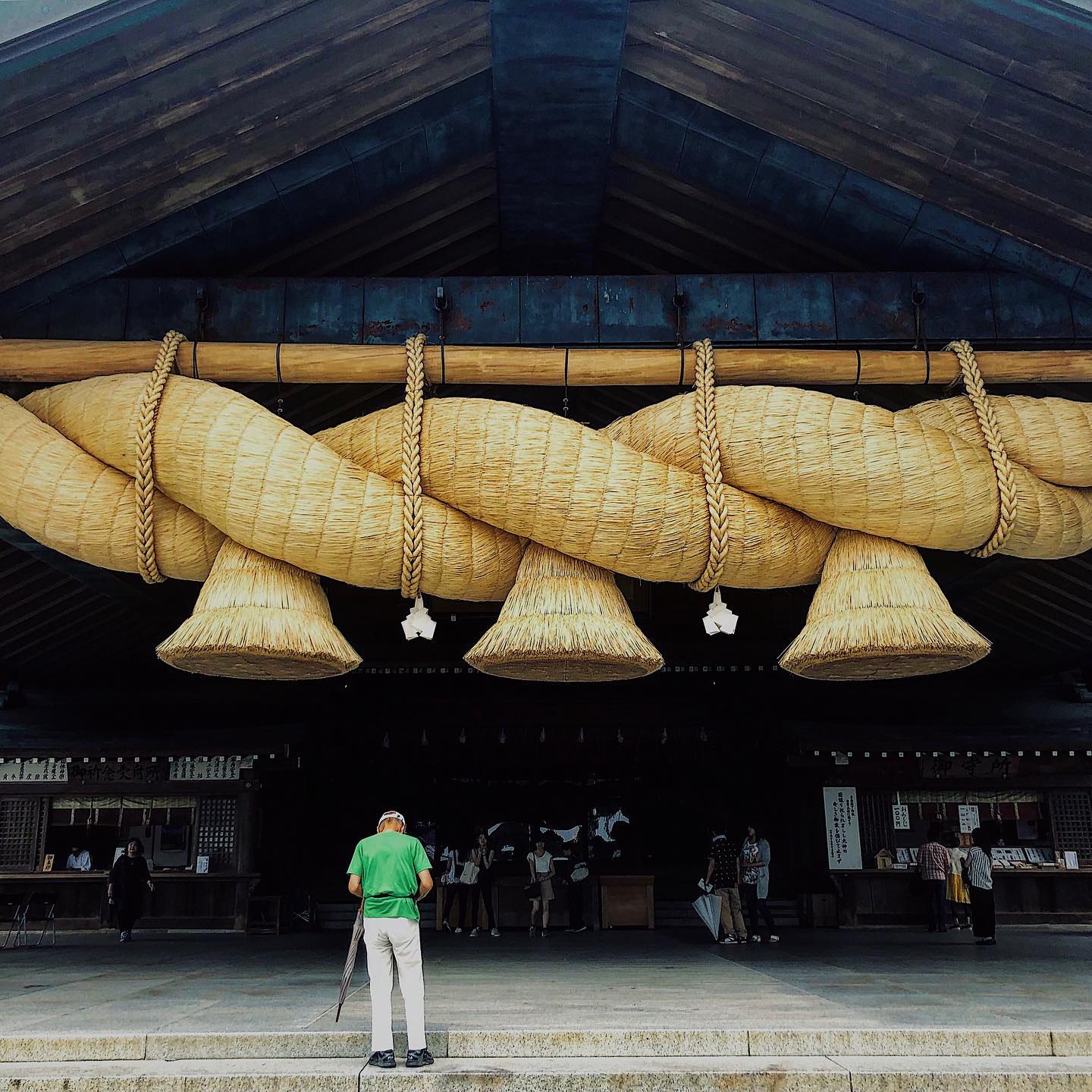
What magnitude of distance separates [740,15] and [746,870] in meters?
7.31

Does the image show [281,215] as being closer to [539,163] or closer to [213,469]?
[539,163]

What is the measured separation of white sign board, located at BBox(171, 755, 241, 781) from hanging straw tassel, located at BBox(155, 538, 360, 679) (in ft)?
23.7

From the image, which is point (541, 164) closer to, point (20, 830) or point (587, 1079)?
point (587, 1079)

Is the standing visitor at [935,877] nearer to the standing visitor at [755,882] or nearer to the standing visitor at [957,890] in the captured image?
the standing visitor at [957,890]

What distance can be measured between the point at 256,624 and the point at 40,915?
873cm

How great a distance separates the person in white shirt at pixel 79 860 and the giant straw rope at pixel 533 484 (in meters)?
8.54

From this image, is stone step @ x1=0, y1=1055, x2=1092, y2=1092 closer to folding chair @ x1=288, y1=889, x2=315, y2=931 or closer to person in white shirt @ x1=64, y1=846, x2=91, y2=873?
folding chair @ x1=288, y1=889, x2=315, y2=931

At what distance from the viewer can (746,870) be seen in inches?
338

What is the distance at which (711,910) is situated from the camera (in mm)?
7859

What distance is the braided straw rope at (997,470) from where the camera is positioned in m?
3.02

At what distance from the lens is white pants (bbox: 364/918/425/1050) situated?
320cm

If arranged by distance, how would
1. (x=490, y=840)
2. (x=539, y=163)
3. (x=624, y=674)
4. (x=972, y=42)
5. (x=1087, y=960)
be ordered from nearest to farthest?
(x=972, y=42)
(x=624, y=674)
(x=539, y=163)
(x=1087, y=960)
(x=490, y=840)

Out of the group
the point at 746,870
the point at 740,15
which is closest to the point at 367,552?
the point at 740,15

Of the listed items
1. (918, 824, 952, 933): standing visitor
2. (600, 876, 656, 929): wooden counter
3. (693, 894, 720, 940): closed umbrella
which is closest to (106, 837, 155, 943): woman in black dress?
(600, 876, 656, 929): wooden counter
